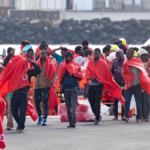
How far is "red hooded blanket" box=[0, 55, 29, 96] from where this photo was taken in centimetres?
1076

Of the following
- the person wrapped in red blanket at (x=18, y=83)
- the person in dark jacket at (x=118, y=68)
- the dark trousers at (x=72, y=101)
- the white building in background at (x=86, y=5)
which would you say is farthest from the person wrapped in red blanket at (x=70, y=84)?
the white building in background at (x=86, y=5)

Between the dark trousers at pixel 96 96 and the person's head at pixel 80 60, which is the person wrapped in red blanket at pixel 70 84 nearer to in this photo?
the dark trousers at pixel 96 96

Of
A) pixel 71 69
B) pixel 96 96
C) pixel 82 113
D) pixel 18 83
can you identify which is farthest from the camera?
pixel 82 113

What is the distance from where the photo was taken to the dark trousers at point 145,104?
12.6m

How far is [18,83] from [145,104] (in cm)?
316

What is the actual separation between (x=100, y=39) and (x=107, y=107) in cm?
5081

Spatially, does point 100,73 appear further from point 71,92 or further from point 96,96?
point 71,92

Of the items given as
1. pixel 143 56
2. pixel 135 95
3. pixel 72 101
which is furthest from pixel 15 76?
pixel 143 56

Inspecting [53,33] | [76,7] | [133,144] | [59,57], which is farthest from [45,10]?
[133,144]

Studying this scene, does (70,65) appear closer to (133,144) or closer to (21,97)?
(21,97)

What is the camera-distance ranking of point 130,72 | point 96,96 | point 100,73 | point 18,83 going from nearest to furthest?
1. point 18,83
2. point 96,96
3. point 100,73
4. point 130,72

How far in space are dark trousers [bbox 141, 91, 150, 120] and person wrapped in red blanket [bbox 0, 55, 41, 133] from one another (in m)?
2.83

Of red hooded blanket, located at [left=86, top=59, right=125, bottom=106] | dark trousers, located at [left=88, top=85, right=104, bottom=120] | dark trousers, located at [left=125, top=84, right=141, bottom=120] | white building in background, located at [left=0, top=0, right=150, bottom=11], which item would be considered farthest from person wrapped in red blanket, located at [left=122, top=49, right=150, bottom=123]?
white building in background, located at [left=0, top=0, right=150, bottom=11]

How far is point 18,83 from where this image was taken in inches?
423
